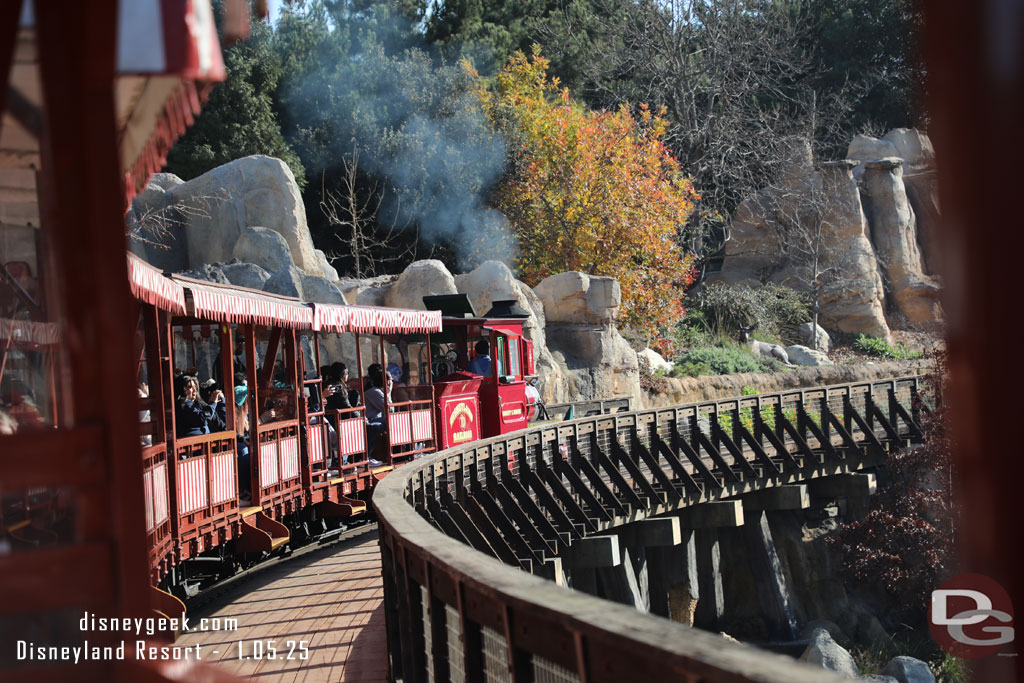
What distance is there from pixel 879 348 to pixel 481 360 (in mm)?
24866

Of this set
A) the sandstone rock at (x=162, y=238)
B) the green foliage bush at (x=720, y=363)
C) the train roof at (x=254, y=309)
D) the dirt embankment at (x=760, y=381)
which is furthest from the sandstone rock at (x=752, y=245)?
the train roof at (x=254, y=309)

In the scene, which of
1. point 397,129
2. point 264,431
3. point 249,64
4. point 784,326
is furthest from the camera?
point 784,326

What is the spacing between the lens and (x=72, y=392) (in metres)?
2.26

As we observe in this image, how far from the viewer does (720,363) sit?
1289 inches

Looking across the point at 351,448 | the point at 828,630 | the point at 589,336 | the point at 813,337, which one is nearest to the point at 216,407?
the point at 351,448

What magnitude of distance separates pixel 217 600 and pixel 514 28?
108 ft

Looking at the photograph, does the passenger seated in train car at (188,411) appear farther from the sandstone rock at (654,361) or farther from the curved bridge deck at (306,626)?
the sandstone rock at (654,361)

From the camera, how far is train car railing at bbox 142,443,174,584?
7.86 m

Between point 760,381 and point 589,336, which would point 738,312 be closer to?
point 760,381

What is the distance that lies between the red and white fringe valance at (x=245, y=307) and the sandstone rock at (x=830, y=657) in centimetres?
877

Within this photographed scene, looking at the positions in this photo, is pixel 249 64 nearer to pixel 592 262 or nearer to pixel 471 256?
pixel 471 256

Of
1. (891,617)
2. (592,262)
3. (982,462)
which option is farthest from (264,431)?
(592,262)

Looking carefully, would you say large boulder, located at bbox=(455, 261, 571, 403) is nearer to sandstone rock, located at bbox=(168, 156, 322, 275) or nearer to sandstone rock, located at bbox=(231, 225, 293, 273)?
sandstone rock, located at bbox=(168, 156, 322, 275)

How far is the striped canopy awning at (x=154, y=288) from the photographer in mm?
7414
